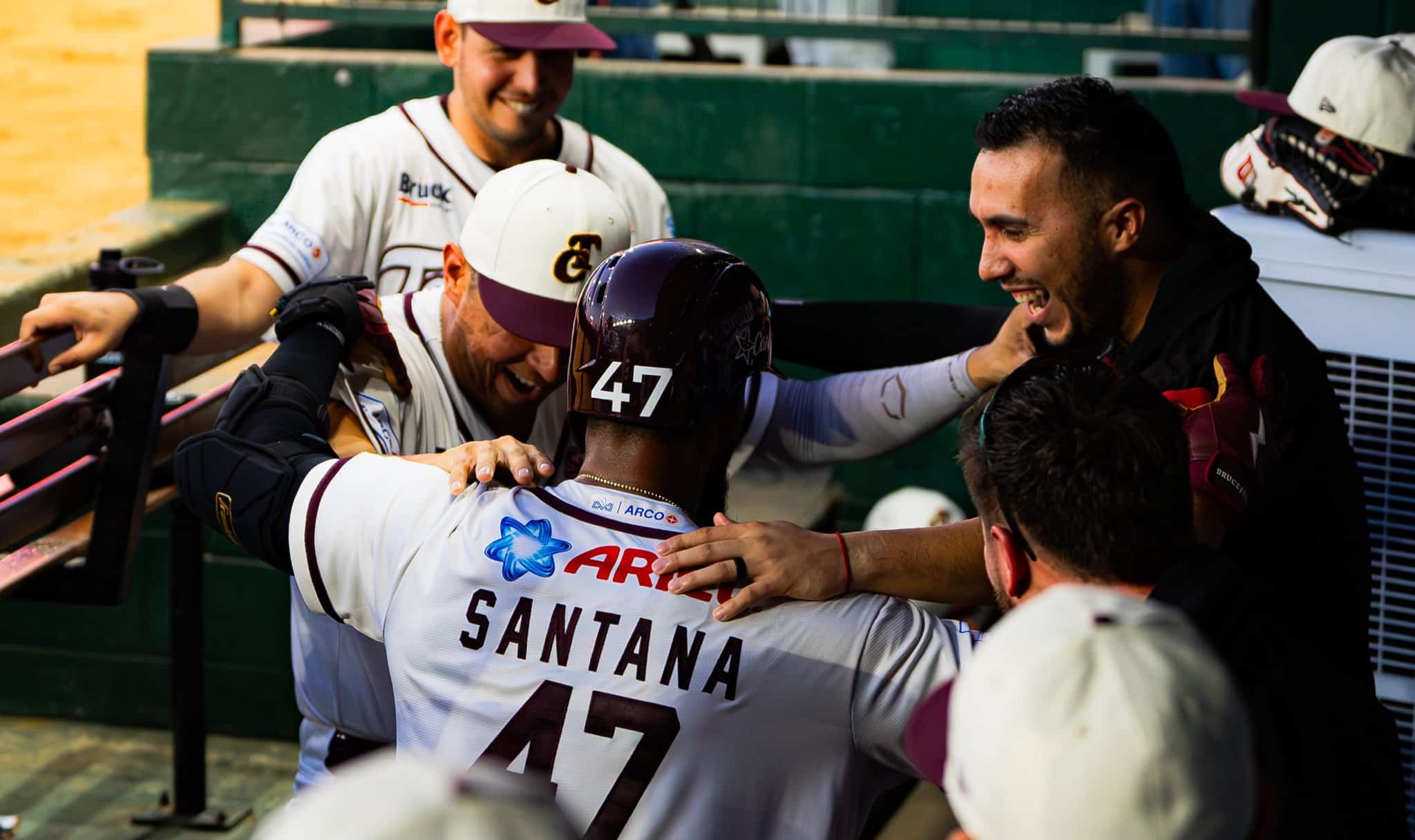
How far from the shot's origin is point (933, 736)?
1.66 m

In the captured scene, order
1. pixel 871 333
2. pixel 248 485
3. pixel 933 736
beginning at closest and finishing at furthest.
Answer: pixel 933 736 < pixel 248 485 < pixel 871 333

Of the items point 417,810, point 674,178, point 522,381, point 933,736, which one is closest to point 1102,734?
point 933,736

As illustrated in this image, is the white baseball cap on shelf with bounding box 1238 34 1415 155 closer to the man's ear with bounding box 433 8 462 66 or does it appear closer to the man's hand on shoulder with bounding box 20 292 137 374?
the man's ear with bounding box 433 8 462 66

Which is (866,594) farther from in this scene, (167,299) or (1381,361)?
(167,299)

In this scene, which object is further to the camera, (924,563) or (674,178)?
(674,178)

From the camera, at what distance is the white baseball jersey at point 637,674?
6.98 feet

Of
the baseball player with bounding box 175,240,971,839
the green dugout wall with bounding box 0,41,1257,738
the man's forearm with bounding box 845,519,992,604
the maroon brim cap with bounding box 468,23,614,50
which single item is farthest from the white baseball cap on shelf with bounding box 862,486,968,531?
the baseball player with bounding box 175,240,971,839

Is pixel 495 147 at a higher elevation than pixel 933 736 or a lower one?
higher

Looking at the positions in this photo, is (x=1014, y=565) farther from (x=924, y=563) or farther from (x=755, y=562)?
(x=924, y=563)

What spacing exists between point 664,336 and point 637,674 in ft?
1.57

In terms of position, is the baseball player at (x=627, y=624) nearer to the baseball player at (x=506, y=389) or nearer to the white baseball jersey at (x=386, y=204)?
the baseball player at (x=506, y=389)

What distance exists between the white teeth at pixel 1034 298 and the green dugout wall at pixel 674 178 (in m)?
2.83

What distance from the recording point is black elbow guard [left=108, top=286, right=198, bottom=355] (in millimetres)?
3529

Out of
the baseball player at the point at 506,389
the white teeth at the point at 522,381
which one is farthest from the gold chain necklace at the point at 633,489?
the white teeth at the point at 522,381
